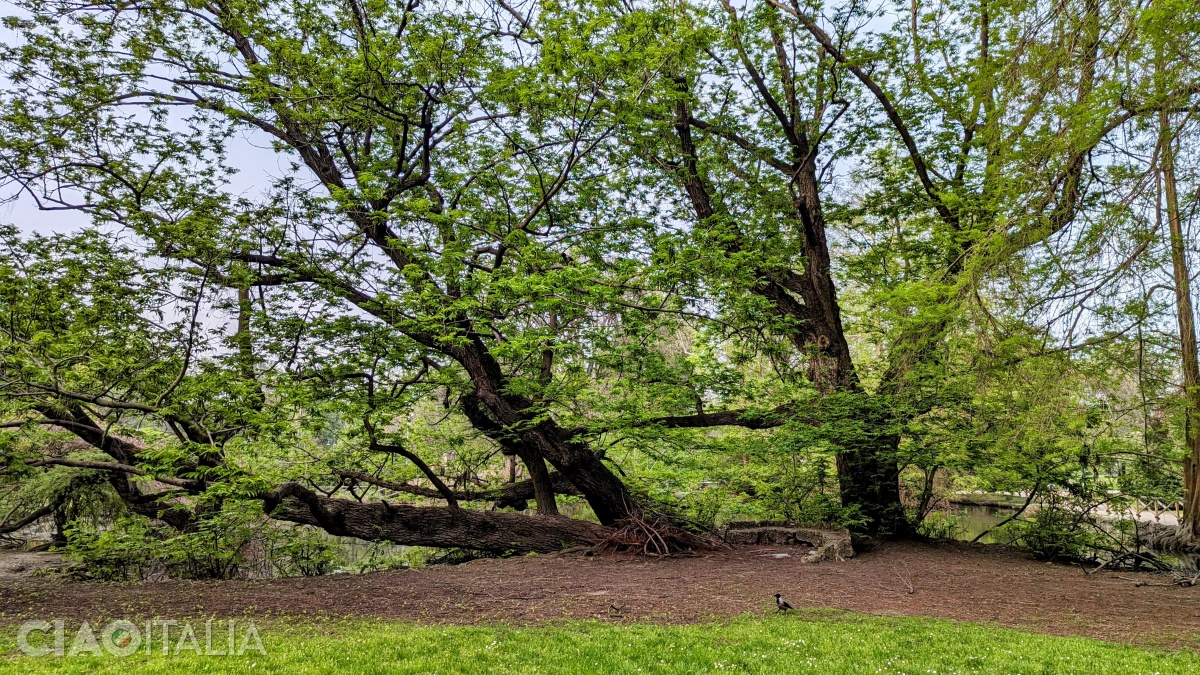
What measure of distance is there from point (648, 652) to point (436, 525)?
610cm

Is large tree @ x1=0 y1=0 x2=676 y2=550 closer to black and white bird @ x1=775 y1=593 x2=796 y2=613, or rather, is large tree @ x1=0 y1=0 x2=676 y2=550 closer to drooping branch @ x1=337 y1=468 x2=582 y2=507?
drooping branch @ x1=337 y1=468 x2=582 y2=507

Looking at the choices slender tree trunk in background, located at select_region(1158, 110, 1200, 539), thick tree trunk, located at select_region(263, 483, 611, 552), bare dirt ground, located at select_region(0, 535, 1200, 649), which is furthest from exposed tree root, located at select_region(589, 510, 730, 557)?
slender tree trunk in background, located at select_region(1158, 110, 1200, 539)

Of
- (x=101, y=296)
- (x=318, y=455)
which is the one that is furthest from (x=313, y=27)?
(x=318, y=455)

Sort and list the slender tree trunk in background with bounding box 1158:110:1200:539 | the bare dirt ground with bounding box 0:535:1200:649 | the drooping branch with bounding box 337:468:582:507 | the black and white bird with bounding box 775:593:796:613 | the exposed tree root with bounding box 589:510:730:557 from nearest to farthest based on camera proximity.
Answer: the slender tree trunk in background with bounding box 1158:110:1200:539
the bare dirt ground with bounding box 0:535:1200:649
the black and white bird with bounding box 775:593:796:613
the exposed tree root with bounding box 589:510:730:557
the drooping branch with bounding box 337:468:582:507

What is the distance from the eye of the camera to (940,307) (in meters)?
6.02

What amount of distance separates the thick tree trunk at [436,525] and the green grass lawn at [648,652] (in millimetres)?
3750

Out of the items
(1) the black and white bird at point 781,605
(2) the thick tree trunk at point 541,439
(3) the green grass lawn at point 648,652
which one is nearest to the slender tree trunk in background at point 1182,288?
(3) the green grass lawn at point 648,652

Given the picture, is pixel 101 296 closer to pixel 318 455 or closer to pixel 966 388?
pixel 318 455

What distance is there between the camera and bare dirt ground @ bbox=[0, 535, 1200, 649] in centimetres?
575

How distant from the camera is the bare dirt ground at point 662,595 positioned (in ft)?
18.9

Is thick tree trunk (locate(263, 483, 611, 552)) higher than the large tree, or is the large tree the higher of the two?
the large tree

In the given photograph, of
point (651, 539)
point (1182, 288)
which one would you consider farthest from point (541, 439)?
point (1182, 288)

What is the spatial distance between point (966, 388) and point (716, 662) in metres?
5.16

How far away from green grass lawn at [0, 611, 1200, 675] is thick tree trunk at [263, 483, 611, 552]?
3.75 meters
